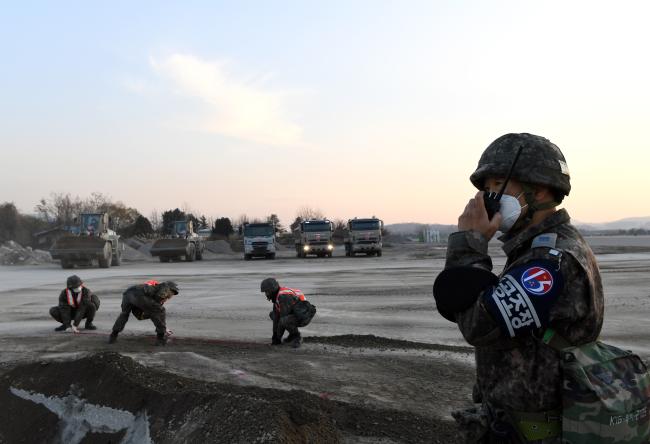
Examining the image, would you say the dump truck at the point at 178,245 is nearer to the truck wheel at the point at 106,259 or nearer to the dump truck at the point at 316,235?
the truck wheel at the point at 106,259

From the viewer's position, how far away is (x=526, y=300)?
1.73 meters

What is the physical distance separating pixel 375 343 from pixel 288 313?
132 centimetres

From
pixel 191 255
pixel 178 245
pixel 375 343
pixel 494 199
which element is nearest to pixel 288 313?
pixel 375 343

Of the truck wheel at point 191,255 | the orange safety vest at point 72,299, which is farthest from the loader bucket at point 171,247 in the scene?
the orange safety vest at point 72,299

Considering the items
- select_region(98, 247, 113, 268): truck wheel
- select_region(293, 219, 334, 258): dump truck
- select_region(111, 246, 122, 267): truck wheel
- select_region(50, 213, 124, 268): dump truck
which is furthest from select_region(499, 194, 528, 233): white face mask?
select_region(293, 219, 334, 258): dump truck

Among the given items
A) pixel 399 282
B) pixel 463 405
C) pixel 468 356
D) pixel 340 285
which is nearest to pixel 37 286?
pixel 340 285

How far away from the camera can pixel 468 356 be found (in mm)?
7160

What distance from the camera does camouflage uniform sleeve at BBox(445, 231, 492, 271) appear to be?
1921 millimetres

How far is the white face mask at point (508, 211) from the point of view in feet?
6.60

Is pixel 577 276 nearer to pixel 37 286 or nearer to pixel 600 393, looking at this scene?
pixel 600 393

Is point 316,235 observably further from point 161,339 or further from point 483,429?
point 483,429

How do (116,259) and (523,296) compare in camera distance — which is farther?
(116,259)

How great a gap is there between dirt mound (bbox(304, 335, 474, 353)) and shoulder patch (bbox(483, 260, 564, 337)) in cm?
604

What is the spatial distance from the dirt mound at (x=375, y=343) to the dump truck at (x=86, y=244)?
23076 millimetres
